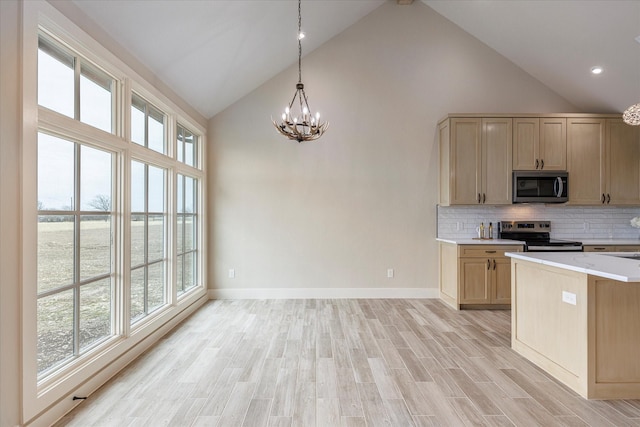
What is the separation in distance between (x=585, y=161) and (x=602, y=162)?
0.23 m

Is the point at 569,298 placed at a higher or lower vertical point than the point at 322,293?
higher

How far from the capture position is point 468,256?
173 inches

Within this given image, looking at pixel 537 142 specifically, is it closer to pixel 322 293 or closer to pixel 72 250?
pixel 322 293

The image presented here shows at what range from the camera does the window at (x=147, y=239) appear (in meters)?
3.09

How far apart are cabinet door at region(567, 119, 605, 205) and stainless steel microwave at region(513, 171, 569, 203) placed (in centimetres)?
16

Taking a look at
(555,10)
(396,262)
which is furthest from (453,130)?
(396,262)

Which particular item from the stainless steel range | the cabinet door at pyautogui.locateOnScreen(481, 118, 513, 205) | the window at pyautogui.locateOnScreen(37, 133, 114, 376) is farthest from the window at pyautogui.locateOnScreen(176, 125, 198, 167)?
the stainless steel range

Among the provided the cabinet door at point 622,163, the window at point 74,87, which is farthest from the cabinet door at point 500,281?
the window at point 74,87

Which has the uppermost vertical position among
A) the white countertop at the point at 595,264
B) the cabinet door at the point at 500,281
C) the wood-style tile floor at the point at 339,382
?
the white countertop at the point at 595,264

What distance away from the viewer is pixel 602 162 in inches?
182

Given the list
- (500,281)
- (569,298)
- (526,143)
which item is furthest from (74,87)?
(526,143)

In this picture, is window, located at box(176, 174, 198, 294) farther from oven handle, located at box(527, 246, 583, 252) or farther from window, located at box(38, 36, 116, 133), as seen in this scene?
oven handle, located at box(527, 246, 583, 252)

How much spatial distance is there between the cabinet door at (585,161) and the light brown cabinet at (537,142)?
0.43ft

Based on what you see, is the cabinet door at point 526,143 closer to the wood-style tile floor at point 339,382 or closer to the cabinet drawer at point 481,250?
the cabinet drawer at point 481,250
